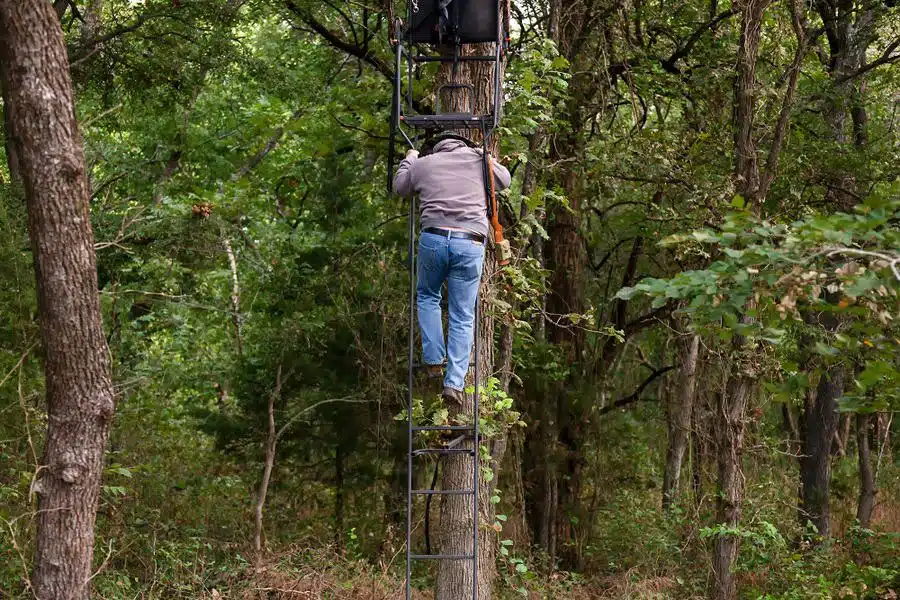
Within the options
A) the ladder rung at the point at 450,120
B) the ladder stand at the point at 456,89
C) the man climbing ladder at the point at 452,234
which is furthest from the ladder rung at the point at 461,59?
the man climbing ladder at the point at 452,234

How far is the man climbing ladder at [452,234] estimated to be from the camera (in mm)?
6797

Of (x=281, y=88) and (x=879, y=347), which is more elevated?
(x=281, y=88)

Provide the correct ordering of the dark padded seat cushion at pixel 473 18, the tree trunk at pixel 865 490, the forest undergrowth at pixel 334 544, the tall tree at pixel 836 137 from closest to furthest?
the dark padded seat cushion at pixel 473 18, the forest undergrowth at pixel 334 544, the tall tree at pixel 836 137, the tree trunk at pixel 865 490

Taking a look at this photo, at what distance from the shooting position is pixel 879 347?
4.97 meters

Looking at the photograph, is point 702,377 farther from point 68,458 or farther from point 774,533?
point 68,458

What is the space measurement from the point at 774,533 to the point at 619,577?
3.03 m

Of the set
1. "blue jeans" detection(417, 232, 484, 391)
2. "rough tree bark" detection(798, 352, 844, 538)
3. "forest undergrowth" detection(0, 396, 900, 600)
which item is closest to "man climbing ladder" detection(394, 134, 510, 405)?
"blue jeans" detection(417, 232, 484, 391)

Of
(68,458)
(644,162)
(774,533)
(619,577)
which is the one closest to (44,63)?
(68,458)

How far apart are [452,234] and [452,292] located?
1.29 ft

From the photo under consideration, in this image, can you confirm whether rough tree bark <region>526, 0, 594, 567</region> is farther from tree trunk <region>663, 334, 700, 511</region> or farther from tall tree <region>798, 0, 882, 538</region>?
tall tree <region>798, 0, 882, 538</region>

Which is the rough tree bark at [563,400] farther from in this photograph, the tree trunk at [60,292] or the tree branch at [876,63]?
the tree trunk at [60,292]

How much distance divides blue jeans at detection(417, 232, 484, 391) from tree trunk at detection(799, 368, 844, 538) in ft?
30.3

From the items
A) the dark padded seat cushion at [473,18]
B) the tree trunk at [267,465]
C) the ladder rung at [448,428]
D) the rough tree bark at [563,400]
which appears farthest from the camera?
the rough tree bark at [563,400]

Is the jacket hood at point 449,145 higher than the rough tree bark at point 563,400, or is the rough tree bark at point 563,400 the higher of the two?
the jacket hood at point 449,145
